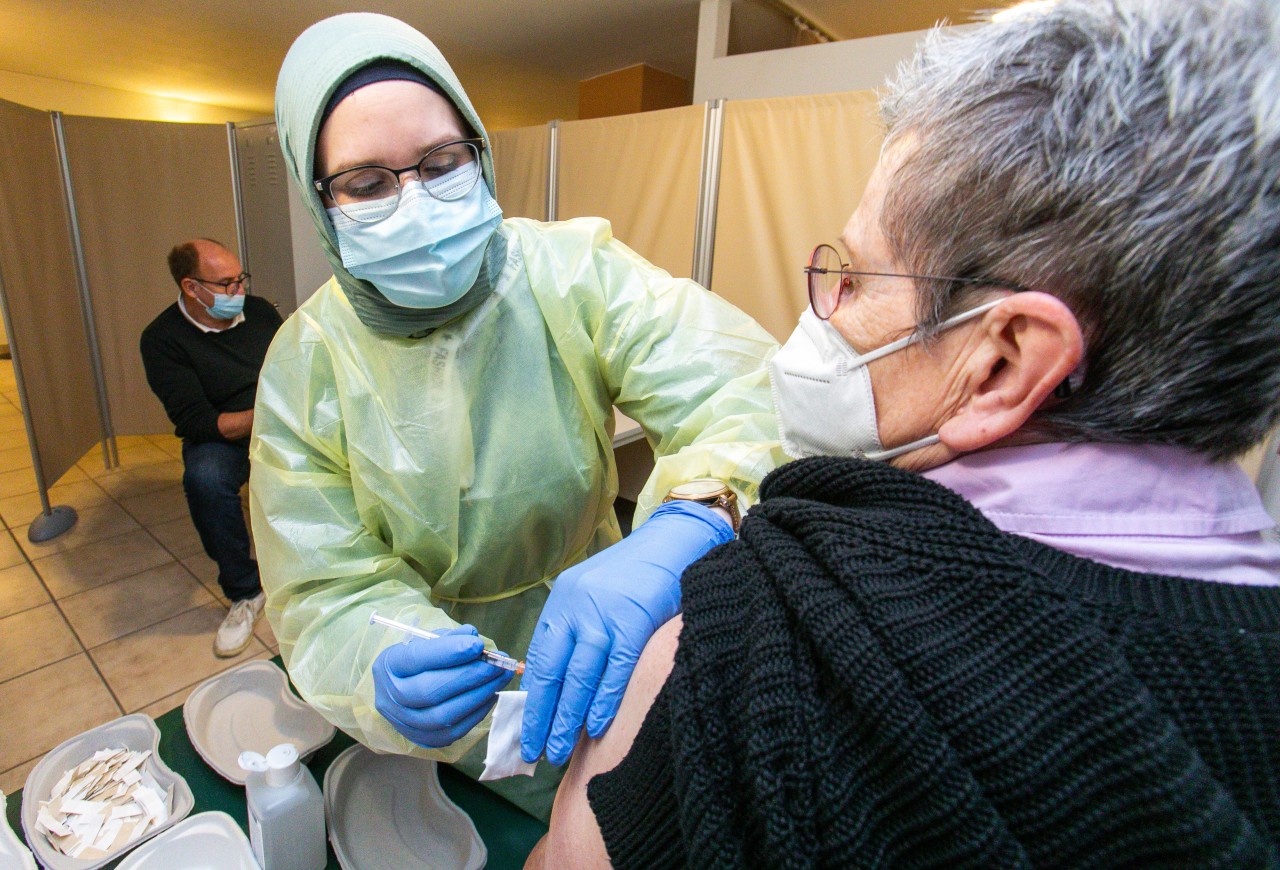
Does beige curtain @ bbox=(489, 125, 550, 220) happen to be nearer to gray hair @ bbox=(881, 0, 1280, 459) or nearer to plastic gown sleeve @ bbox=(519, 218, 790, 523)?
plastic gown sleeve @ bbox=(519, 218, 790, 523)

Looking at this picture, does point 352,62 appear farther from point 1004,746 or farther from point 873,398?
point 1004,746

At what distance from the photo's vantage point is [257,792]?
815mm

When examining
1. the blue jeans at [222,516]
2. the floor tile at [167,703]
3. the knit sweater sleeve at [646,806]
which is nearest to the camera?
the knit sweater sleeve at [646,806]

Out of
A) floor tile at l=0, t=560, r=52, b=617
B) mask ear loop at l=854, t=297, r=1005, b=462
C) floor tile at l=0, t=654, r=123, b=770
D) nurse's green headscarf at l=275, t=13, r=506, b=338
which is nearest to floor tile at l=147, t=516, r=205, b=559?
floor tile at l=0, t=560, r=52, b=617

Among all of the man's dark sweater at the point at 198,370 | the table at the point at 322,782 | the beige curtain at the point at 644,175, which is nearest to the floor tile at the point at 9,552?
the man's dark sweater at the point at 198,370

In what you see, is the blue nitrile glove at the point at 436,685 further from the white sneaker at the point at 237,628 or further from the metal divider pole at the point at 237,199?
the metal divider pole at the point at 237,199

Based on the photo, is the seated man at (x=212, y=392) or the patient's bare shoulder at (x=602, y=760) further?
the seated man at (x=212, y=392)

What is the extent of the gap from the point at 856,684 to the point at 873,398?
30 centimetres

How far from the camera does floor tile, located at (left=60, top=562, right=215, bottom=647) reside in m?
2.47

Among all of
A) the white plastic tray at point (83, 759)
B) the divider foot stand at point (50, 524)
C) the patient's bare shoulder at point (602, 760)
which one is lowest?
the divider foot stand at point (50, 524)

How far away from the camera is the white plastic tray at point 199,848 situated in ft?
2.65

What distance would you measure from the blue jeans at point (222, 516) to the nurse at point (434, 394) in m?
1.84

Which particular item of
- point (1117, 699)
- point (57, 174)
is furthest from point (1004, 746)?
point (57, 174)

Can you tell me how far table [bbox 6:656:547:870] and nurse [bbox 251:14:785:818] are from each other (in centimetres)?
6
